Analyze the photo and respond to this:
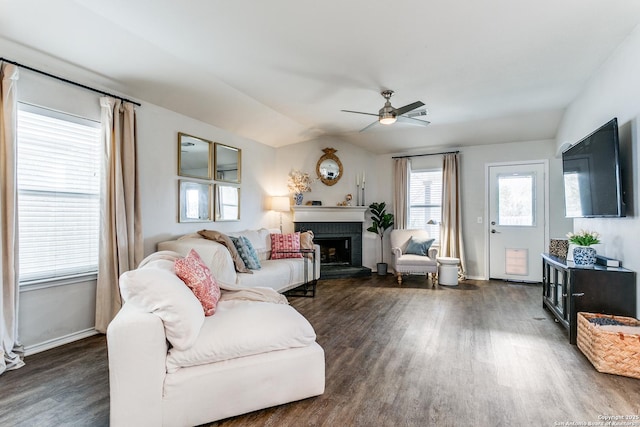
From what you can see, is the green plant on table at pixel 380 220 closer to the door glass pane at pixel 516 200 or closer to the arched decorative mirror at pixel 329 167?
the arched decorative mirror at pixel 329 167

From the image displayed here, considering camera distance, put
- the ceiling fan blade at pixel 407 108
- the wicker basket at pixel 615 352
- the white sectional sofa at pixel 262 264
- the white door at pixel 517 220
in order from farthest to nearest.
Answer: the white door at pixel 517 220, the white sectional sofa at pixel 262 264, the ceiling fan blade at pixel 407 108, the wicker basket at pixel 615 352

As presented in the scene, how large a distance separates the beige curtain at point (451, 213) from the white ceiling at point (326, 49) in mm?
1427

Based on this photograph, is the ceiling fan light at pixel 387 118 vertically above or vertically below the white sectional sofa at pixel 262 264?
above

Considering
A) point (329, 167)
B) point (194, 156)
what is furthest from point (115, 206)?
point (329, 167)

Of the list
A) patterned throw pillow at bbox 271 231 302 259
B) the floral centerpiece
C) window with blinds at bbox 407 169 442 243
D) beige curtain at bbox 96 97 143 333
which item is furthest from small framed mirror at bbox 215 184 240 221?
window with blinds at bbox 407 169 442 243

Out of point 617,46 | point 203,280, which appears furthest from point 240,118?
point 617,46

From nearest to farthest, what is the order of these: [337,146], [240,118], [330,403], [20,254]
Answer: [330,403], [20,254], [240,118], [337,146]

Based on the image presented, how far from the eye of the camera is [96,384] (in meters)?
2.17

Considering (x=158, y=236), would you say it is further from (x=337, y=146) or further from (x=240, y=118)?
(x=337, y=146)

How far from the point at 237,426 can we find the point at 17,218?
2.37m

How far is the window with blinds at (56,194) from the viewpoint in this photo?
2.67 metres

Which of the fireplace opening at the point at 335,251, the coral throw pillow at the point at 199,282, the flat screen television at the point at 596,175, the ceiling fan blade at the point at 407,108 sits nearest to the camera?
the coral throw pillow at the point at 199,282

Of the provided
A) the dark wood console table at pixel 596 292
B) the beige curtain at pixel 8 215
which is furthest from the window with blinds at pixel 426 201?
the beige curtain at pixel 8 215

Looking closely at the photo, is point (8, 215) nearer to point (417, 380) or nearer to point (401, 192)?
point (417, 380)
